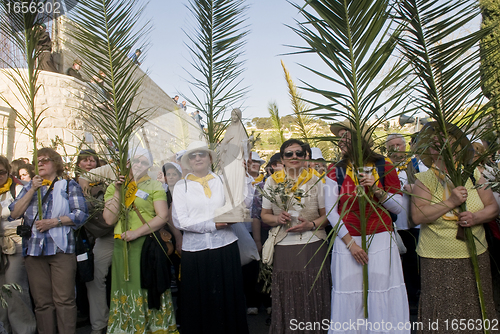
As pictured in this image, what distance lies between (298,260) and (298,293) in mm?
304

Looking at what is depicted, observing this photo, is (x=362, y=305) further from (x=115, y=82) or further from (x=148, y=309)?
(x=115, y=82)

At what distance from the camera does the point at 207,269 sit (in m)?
4.09

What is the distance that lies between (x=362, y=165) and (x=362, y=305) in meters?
1.29

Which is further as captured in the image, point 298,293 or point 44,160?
point 44,160

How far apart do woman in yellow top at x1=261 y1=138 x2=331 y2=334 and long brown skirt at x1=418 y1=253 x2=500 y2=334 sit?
0.92 m

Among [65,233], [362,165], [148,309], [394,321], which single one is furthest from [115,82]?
[394,321]

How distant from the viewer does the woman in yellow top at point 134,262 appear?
418 cm

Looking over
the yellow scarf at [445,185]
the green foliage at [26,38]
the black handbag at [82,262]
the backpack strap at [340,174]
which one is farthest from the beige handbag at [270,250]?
the green foliage at [26,38]

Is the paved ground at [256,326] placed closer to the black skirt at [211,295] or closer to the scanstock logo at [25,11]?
the black skirt at [211,295]

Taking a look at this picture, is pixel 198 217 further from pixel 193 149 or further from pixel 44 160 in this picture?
pixel 44 160

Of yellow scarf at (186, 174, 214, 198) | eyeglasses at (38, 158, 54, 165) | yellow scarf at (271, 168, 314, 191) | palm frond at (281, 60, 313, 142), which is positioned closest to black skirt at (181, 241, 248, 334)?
yellow scarf at (186, 174, 214, 198)

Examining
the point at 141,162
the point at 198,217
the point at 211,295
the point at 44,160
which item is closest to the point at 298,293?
the point at 211,295

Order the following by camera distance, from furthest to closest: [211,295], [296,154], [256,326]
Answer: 1. [256,326]
2. [211,295]
3. [296,154]

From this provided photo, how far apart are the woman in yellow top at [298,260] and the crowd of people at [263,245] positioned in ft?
0.04
